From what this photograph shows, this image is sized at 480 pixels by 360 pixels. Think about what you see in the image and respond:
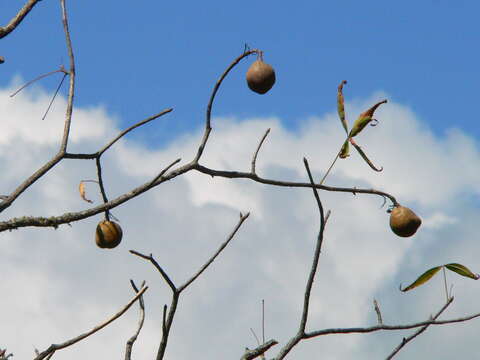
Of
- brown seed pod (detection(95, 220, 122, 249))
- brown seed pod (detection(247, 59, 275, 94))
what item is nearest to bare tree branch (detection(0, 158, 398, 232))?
brown seed pod (detection(95, 220, 122, 249))

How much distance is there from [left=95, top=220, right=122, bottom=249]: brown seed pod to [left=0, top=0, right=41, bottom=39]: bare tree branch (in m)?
1.55

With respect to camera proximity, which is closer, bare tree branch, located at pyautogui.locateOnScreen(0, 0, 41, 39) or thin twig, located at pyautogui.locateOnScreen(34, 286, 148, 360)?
thin twig, located at pyautogui.locateOnScreen(34, 286, 148, 360)

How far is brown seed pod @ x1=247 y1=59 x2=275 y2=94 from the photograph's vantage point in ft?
19.7

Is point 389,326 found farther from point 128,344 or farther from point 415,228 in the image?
point 415,228

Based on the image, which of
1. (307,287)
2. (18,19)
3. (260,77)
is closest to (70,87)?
(18,19)

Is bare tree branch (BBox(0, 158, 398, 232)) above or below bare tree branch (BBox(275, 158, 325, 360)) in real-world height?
above

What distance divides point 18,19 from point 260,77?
1.77m

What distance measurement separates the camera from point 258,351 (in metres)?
3.70

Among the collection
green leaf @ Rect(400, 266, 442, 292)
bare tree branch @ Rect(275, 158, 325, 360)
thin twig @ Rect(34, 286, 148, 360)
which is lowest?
thin twig @ Rect(34, 286, 148, 360)

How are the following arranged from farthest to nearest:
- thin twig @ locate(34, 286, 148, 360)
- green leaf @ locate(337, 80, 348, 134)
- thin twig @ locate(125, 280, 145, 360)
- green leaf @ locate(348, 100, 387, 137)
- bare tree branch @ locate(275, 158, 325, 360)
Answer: green leaf @ locate(348, 100, 387, 137) < green leaf @ locate(337, 80, 348, 134) < thin twig @ locate(125, 280, 145, 360) < bare tree branch @ locate(275, 158, 325, 360) < thin twig @ locate(34, 286, 148, 360)

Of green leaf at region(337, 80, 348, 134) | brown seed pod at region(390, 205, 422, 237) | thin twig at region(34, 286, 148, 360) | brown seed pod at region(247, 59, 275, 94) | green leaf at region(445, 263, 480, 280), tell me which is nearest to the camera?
thin twig at region(34, 286, 148, 360)

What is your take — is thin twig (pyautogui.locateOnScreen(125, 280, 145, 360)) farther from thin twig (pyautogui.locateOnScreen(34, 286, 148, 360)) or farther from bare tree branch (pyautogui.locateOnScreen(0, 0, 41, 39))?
bare tree branch (pyautogui.locateOnScreen(0, 0, 41, 39))

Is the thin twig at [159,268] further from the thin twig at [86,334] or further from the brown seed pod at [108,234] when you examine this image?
the brown seed pod at [108,234]

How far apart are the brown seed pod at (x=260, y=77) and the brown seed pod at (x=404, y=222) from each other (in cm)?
124
